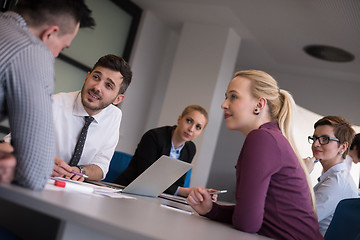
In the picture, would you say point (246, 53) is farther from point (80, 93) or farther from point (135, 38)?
point (80, 93)

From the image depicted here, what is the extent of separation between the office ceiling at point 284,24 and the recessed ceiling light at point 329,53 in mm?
104

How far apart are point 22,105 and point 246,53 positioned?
670 cm

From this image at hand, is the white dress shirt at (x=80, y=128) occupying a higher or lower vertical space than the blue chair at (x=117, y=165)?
higher

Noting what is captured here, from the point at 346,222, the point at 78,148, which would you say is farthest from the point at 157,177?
the point at 346,222

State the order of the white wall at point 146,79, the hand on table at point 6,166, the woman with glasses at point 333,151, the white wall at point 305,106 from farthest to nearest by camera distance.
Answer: the white wall at point 305,106 < the white wall at point 146,79 < the woman with glasses at point 333,151 < the hand on table at point 6,166

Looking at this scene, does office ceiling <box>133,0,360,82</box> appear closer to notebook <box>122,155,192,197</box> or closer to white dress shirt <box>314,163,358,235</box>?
white dress shirt <box>314,163,358,235</box>

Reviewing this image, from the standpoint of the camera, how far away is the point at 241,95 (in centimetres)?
197

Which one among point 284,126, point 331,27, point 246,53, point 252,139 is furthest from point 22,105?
point 246,53

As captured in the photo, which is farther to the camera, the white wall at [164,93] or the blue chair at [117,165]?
the white wall at [164,93]

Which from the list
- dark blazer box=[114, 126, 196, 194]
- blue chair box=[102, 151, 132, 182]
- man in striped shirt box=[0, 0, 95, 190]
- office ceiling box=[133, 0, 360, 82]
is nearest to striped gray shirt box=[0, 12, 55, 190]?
man in striped shirt box=[0, 0, 95, 190]

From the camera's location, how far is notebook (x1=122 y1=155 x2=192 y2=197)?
211 cm

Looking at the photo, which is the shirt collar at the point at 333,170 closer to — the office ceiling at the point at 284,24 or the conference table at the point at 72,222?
the conference table at the point at 72,222

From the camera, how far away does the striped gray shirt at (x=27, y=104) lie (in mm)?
1242

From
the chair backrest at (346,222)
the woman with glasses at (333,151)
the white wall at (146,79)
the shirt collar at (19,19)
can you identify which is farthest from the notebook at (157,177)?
the white wall at (146,79)
